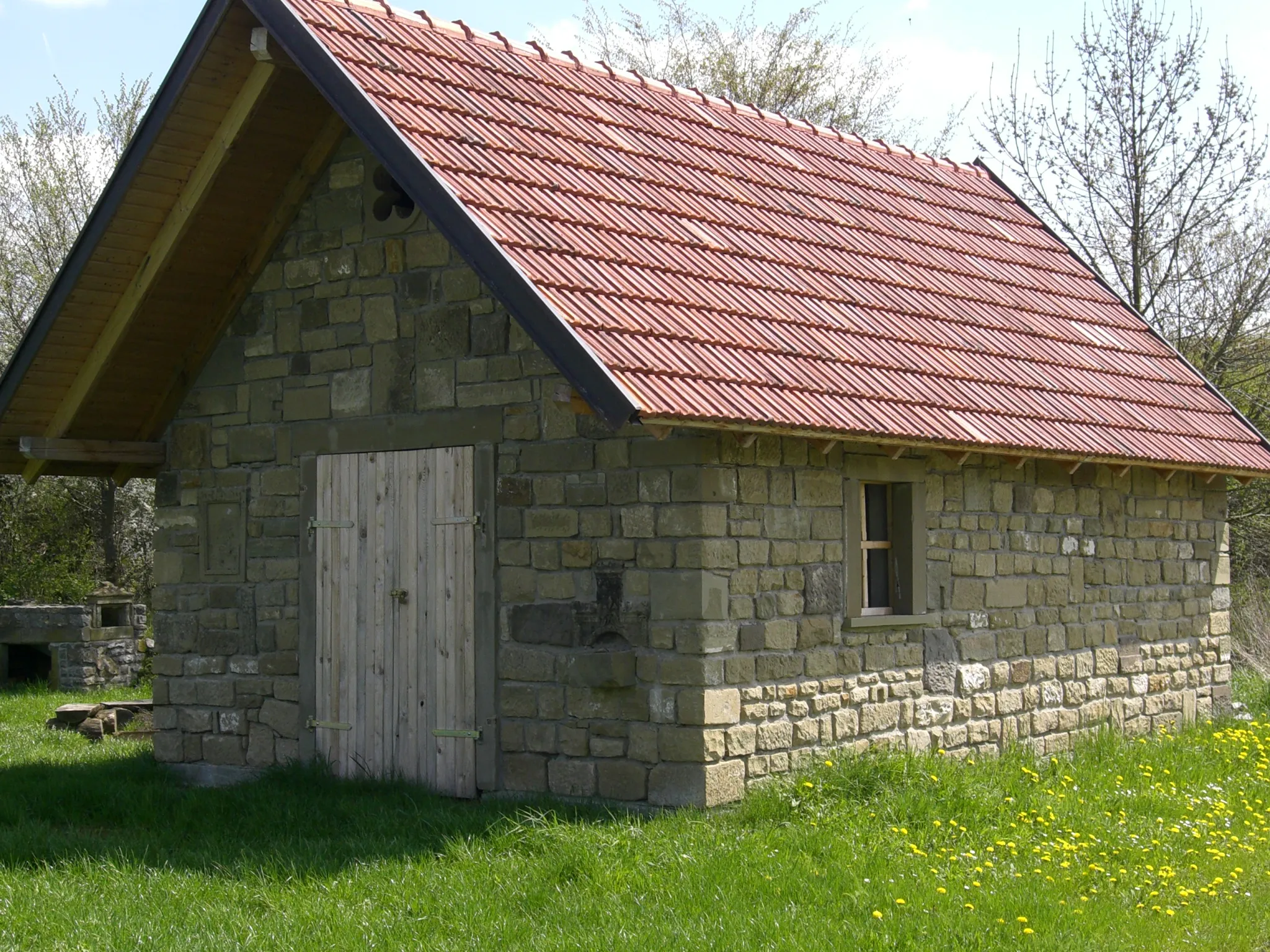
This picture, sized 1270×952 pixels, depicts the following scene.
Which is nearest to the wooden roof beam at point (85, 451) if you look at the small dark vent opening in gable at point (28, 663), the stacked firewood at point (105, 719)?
the stacked firewood at point (105, 719)

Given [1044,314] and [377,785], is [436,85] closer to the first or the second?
[377,785]

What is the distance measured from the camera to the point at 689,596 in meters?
8.30

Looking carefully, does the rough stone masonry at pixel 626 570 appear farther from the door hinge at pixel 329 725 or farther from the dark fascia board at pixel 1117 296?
the dark fascia board at pixel 1117 296

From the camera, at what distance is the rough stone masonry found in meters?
8.45

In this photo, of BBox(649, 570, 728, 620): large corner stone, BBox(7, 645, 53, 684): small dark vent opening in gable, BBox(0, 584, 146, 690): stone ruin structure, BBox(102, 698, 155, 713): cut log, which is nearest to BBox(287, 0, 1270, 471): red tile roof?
BBox(649, 570, 728, 620): large corner stone

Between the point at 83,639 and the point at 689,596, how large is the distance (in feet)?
36.1

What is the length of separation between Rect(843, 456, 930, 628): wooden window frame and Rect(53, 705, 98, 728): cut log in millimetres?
7539

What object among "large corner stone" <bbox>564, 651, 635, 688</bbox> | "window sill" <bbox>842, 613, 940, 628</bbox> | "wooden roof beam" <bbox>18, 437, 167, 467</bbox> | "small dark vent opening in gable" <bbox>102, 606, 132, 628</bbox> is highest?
"wooden roof beam" <bbox>18, 437, 167, 467</bbox>

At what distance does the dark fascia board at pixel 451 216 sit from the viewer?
7652 mm

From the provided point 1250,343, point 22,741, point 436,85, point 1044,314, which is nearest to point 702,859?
point 436,85

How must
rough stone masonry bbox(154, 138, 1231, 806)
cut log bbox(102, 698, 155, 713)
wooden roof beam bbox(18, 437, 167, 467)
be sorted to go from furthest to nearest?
cut log bbox(102, 698, 155, 713) < wooden roof beam bbox(18, 437, 167, 467) < rough stone masonry bbox(154, 138, 1231, 806)

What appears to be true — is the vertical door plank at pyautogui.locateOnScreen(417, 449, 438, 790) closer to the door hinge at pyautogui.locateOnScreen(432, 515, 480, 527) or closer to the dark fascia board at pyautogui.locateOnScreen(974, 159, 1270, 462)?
the door hinge at pyautogui.locateOnScreen(432, 515, 480, 527)

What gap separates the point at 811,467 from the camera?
30.0ft

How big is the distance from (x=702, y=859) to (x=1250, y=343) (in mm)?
17172
